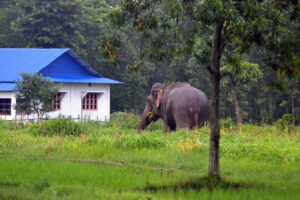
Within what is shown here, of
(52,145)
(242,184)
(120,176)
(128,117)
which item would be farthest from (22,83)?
(242,184)

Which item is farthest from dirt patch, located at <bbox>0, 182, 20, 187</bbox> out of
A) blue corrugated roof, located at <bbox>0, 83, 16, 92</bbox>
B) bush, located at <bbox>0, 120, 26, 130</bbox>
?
blue corrugated roof, located at <bbox>0, 83, 16, 92</bbox>

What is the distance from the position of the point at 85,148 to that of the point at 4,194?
5.17m

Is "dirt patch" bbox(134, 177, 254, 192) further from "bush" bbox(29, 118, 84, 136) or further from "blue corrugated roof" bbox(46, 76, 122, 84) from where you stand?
"blue corrugated roof" bbox(46, 76, 122, 84)

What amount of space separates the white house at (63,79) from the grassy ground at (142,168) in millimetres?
12681

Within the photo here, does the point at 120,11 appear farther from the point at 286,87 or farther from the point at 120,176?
the point at 286,87

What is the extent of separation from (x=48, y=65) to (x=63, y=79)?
4.67ft

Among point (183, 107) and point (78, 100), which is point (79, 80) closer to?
point (78, 100)

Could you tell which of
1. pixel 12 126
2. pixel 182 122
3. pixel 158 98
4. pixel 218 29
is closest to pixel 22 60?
pixel 12 126

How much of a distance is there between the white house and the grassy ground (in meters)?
12.7

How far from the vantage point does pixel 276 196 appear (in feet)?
24.3

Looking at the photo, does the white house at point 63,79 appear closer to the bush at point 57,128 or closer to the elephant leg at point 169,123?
the elephant leg at point 169,123

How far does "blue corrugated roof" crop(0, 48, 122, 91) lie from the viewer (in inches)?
1131

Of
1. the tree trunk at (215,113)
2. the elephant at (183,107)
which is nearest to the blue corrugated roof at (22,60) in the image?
the elephant at (183,107)

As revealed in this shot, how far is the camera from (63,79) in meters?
29.3
